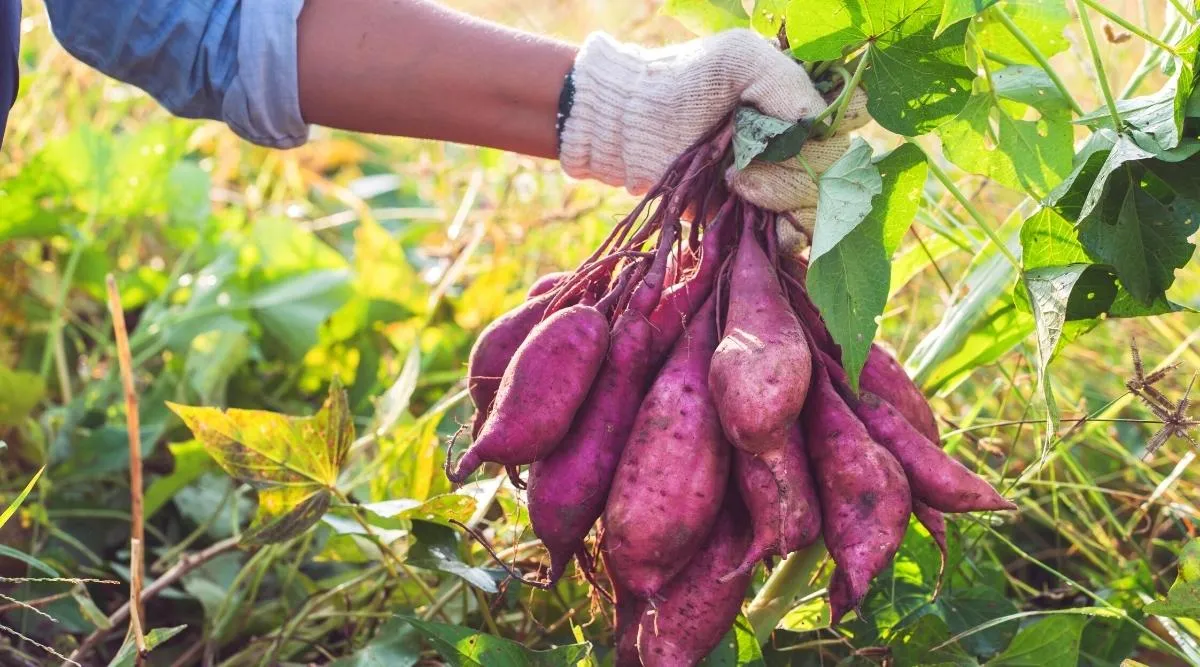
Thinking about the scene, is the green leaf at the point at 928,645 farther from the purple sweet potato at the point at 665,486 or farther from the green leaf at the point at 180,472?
the green leaf at the point at 180,472

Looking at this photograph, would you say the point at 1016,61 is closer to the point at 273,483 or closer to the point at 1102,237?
the point at 1102,237

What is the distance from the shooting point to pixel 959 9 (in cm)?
78

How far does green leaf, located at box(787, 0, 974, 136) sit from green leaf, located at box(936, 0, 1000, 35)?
0.15 ft

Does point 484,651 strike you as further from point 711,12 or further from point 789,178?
point 711,12

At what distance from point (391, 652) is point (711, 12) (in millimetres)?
724

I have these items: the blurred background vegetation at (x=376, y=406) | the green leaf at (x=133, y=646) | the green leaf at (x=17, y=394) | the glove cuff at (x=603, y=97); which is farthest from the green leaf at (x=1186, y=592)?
the green leaf at (x=17, y=394)

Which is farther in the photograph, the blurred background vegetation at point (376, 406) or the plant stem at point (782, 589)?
the blurred background vegetation at point (376, 406)

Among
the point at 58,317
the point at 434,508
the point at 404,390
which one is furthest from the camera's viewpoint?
the point at 58,317

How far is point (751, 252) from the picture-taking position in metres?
0.94

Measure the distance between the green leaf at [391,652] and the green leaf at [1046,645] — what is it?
0.53 metres

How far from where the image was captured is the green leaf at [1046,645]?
3.06ft

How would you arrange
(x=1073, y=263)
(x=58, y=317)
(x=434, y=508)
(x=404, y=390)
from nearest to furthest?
(x=1073, y=263)
(x=434, y=508)
(x=404, y=390)
(x=58, y=317)

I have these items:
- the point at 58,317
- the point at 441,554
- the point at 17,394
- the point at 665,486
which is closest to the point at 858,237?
the point at 665,486

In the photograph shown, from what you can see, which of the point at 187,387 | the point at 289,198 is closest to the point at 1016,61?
the point at 187,387
